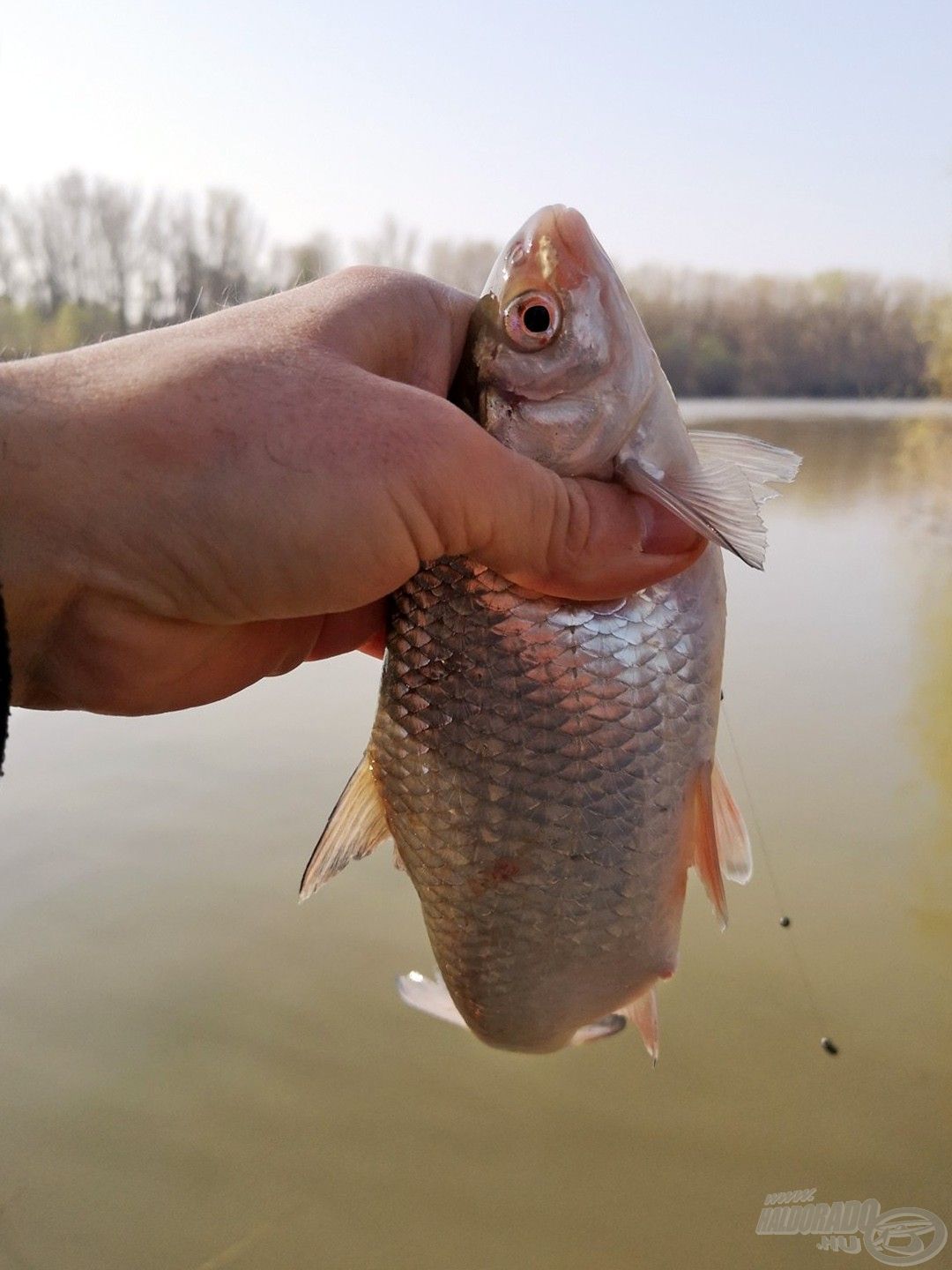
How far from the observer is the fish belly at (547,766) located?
2057mm

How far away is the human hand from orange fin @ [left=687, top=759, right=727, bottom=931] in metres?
0.46

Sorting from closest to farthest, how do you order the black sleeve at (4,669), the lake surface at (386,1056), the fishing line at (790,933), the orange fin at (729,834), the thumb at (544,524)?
the black sleeve at (4,669) < the thumb at (544,524) < the orange fin at (729,834) < the lake surface at (386,1056) < the fishing line at (790,933)

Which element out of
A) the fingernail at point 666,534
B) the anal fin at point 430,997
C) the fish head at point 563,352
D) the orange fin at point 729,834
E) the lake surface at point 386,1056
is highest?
the fish head at point 563,352

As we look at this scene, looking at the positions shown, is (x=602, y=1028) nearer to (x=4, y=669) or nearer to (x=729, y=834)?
(x=729, y=834)


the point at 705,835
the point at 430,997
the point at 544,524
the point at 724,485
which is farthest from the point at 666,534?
the point at 430,997

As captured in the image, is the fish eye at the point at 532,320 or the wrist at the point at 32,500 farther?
the fish eye at the point at 532,320

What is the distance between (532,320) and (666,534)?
50 centimetres

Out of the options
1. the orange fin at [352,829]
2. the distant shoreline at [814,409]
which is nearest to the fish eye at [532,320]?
the orange fin at [352,829]

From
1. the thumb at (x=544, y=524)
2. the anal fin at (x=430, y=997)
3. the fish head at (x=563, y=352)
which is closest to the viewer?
the thumb at (x=544, y=524)

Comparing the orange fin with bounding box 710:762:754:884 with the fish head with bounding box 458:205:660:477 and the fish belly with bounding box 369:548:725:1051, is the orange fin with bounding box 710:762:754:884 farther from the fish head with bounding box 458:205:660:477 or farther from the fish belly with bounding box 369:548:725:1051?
the fish head with bounding box 458:205:660:477

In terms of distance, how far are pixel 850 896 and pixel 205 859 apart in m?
2.89

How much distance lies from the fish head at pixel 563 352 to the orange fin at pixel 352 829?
0.83m

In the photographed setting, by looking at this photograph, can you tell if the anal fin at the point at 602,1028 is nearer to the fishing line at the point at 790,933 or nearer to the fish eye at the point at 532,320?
the fishing line at the point at 790,933

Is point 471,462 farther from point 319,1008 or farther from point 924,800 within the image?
point 924,800
